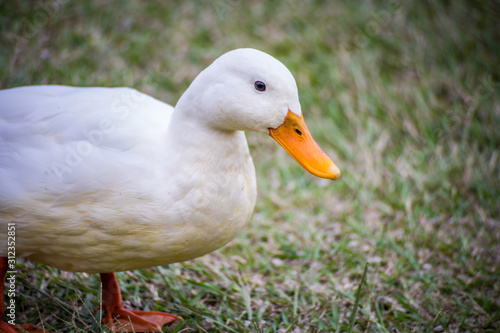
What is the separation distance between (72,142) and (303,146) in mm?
903

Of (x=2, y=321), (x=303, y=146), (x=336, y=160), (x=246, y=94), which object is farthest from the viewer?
(x=336, y=160)

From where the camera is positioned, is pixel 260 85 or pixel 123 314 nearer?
pixel 260 85

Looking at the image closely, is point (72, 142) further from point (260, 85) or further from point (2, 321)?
point (2, 321)

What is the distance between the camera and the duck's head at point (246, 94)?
5.52 ft

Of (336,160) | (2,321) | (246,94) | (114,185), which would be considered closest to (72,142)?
(114,185)

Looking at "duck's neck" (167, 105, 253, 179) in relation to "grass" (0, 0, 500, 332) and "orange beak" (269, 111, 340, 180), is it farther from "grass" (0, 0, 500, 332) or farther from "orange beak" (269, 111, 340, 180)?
"grass" (0, 0, 500, 332)

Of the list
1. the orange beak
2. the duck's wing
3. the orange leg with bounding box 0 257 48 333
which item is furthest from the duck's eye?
the orange leg with bounding box 0 257 48 333

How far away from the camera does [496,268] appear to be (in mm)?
2744

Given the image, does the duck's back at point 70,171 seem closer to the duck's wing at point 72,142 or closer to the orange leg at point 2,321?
the duck's wing at point 72,142

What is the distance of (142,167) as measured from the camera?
1.75 meters

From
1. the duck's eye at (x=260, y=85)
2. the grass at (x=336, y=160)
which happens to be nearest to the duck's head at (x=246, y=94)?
the duck's eye at (x=260, y=85)

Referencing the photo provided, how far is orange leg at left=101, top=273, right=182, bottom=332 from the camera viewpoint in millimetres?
2221

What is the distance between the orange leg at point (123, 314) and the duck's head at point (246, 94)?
3.39 feet

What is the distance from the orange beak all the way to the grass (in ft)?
2.36
